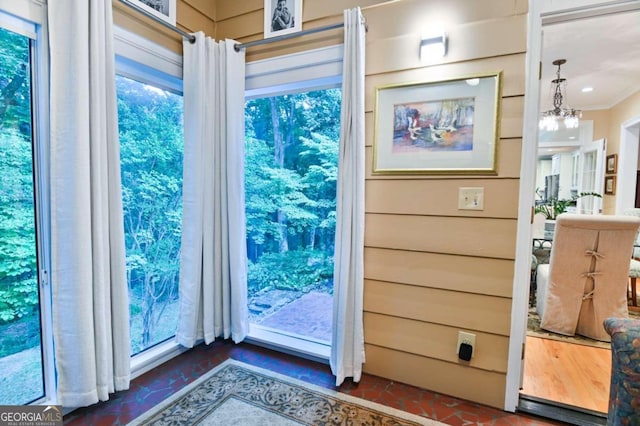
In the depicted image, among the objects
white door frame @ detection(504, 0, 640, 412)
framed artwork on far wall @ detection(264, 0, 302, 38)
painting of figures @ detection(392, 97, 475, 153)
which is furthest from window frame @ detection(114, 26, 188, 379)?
white door frame @ detection(504, 0, 640, 412)

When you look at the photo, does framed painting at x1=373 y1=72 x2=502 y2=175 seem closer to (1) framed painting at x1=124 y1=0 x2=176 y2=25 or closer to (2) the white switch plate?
(2) the white switch plate

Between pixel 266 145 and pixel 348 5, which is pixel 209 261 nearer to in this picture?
pixel 266 145

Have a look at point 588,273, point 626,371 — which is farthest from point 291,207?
point 588,273

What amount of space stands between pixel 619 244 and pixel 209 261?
10.5ft

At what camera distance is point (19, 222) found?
1612 millimetres

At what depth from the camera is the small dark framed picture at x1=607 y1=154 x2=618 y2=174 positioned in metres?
5.23

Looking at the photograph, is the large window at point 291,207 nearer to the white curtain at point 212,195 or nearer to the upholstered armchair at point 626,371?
the white curtain at point 212,195

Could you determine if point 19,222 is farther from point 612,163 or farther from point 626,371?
point 612,163

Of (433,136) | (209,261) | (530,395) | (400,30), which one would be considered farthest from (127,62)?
(530,395)

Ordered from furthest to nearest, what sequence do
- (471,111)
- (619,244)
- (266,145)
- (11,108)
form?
(266,145)
(619,244)
(471,111)
(11,108)

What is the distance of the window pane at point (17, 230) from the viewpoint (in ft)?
5.09

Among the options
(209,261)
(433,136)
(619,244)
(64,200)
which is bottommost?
(209,261)

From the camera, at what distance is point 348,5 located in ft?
6.93

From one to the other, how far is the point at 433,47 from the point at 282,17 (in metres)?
1.13
